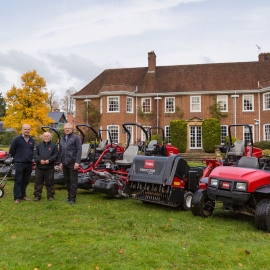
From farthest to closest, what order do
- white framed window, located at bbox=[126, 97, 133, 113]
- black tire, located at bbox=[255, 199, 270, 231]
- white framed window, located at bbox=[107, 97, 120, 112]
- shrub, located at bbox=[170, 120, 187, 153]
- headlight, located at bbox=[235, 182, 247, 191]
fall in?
white framed window, located at bbox=[126, 97, 133, 113] < white framed window, located at bbox=[107, 97, 120, 112] < shrub, located at bbox=[170, 120, 187, 153] < headlight, located at bbox=[235, 182, 247, 191] < black tire, located at bbox=[255, 199, 270, 231]

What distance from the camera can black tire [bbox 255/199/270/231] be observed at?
5.70 m

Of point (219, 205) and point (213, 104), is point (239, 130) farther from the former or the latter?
point (219, 205)

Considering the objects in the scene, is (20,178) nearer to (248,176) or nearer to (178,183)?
(178,183)

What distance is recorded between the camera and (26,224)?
20.3ft

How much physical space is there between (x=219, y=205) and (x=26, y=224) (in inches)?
179

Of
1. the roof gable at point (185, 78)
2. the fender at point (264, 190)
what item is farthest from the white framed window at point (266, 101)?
the fender at point (264, 190)

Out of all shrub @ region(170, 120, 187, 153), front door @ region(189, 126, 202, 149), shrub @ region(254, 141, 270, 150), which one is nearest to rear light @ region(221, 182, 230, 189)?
shrub @ region(254, 141, 270, 150)

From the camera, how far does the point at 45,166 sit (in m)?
8.68

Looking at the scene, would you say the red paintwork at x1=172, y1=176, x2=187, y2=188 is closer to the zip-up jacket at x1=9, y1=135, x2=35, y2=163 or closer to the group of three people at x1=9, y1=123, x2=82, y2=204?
the group of three people at x1=9, y1=123, x2=82, y2=204

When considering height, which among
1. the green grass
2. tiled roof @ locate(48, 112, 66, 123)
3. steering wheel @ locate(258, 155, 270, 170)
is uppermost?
tiled roof @ locate(48, 112, 66, 123)

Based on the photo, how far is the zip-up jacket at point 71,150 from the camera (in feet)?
27.1

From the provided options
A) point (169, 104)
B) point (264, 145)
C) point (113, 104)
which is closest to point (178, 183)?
point (264, 145)

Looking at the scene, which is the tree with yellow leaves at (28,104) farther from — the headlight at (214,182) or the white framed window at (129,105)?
the headlight at (214,182)

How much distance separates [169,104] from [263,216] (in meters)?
25.1
